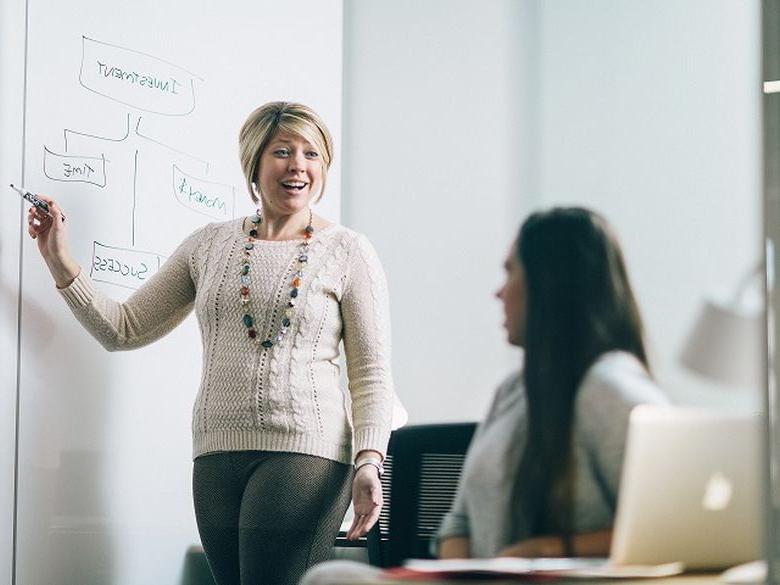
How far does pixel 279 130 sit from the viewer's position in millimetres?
2172

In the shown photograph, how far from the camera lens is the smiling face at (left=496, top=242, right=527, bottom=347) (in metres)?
1.46

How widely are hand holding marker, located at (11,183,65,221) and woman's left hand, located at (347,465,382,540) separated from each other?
70 cm

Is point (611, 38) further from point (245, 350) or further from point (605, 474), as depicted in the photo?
point (245, 350)

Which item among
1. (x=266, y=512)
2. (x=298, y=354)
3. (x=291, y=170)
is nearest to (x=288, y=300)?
(x=298, y=354)

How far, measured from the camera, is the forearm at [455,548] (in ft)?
4.65

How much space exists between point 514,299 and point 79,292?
3.29 feet

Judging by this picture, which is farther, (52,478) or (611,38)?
(52,478)

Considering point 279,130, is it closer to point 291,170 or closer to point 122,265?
point 291,170

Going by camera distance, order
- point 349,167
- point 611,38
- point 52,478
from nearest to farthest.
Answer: point 611,38 < point 349,167 < point 52,478

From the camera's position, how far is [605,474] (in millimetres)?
1399

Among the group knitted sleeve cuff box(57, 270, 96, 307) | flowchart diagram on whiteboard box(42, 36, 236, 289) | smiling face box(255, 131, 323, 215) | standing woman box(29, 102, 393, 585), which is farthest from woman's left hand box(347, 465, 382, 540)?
flowchart diagram on whiteboard box(42, 36, 236, 289)

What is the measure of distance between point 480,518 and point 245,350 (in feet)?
2.61

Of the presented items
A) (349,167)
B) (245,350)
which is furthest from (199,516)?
(349,167)

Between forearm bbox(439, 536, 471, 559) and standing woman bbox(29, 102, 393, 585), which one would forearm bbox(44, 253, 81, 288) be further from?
forearm bbox(439, 536, 471, 559)
